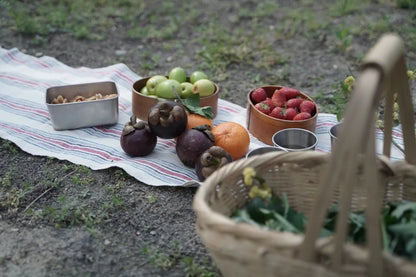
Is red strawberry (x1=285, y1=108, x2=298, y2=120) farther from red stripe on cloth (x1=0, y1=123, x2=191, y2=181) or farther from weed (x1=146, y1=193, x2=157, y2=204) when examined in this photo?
weed (x1=146, y1=193, x2=157, y2=204)

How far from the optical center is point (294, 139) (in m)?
2.62

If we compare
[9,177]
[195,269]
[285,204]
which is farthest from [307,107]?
[9,177]

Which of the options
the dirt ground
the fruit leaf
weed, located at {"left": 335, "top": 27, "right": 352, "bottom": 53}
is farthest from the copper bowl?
weed, located at {"left": 335, "top": 27, "right": 352, "bottom": 53}

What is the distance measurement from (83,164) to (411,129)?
162cm

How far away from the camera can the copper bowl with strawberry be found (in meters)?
2.68

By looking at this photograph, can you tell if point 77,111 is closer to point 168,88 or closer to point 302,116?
point 168,88

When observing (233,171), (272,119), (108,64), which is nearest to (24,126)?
(108,64)

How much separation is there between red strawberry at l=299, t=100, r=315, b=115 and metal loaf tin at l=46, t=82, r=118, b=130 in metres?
1.07

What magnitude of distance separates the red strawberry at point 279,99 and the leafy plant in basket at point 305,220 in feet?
3.51

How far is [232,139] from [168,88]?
0.58 m

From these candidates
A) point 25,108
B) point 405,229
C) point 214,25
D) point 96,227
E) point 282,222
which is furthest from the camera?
point 214,25

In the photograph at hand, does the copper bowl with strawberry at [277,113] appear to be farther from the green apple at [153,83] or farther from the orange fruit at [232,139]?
the green apple at [153,83]

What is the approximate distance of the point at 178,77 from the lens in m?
3.00

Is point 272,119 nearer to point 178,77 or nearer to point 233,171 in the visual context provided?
point 178,77
